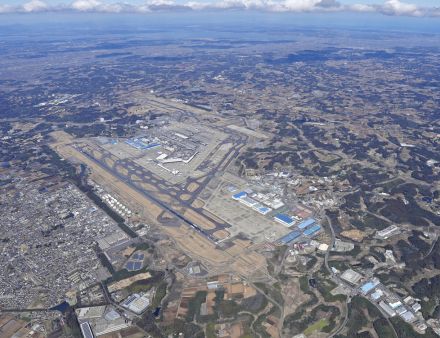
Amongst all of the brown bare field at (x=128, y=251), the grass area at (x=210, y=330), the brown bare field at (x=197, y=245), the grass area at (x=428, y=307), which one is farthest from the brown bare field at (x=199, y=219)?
the grass area at (x=428, y=307)

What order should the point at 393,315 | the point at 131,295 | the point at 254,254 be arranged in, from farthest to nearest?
the point at 254,254 → the point at 131,295 → the point at 393,315

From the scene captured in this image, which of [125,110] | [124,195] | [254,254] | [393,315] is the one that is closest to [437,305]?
[393,315]

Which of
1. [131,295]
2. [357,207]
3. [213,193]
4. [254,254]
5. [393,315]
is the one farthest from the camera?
[213,193]

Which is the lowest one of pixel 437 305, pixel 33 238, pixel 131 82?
pixel 131 82

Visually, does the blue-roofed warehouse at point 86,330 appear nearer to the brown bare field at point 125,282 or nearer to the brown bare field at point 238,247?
the brown bare field at point 125,282

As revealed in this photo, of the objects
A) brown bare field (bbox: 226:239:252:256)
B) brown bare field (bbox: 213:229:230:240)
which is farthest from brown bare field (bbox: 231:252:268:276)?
brown bare field (bbox: 213:229:230:240)

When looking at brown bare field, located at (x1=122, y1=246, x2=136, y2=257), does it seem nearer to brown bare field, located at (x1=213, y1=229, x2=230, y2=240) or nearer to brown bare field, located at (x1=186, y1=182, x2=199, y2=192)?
brown bare field, located at (x1=213, y1=229, x2=230, y2=240)

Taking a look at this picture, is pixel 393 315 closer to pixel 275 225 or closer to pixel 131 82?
pixel 275 225
